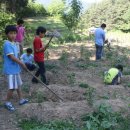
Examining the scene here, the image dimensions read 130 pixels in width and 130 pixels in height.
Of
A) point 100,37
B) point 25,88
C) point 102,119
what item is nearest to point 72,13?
point 100,37

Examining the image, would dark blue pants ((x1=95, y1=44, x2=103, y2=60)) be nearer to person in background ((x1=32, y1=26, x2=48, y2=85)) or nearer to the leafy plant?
person in background ((x1=32, y1=26, x2=48, y2=85))

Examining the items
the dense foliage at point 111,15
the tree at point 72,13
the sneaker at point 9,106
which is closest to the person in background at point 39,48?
the sneaker at point 9,106

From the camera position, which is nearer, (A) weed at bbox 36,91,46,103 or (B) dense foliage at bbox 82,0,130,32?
(A) weed at bbox 36,91,46,103

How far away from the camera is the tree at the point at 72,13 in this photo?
22281 millimetres

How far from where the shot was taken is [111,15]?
1435 inches

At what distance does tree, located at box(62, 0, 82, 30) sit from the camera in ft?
73.1

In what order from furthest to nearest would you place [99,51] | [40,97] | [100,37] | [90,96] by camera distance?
1. [99,51]
2. [100,37]
3. [40,97]
4. [90,96]

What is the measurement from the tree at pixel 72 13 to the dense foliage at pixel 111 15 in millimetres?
12618

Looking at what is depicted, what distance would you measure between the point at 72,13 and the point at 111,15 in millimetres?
14832

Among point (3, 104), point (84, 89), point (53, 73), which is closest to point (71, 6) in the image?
point (53, 73)

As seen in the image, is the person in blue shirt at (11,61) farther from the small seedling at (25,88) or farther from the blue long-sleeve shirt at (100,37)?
the blue long-sleeve shirt at (100,37)

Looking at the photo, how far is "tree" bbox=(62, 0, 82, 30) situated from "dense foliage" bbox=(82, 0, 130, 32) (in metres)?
12.6

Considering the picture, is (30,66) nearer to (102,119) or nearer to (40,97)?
(40,97)

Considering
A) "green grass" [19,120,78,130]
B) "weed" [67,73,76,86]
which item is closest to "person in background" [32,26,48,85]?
"weed" [67,73,76,86]
